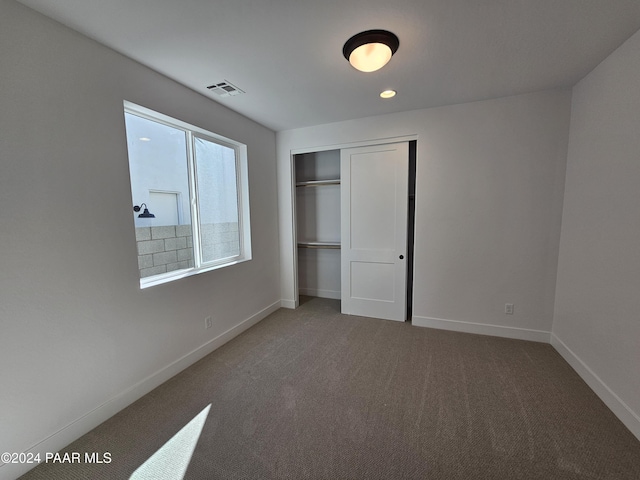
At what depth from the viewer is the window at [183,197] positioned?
2139 mm

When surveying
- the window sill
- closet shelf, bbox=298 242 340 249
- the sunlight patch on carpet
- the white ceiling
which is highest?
the white ceiling

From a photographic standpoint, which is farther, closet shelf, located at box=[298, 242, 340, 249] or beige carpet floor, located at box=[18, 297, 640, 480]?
closet shelf, located at box=[298, 242, 340, 249]

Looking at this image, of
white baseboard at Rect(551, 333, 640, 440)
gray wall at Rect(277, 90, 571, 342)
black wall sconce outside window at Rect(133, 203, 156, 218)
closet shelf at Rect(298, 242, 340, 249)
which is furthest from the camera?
closet shelf at Rect(298, 242, 340, 249)

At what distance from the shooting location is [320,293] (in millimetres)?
4465

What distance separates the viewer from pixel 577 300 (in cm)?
228

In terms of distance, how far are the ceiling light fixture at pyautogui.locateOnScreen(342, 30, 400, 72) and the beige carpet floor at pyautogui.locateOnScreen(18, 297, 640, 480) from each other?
8.12ft

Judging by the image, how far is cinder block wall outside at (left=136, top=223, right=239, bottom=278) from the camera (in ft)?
7.11

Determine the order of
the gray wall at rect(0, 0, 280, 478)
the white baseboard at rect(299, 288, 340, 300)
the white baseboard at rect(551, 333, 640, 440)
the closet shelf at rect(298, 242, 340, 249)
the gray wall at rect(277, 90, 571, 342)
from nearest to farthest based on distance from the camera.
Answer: the gray wall at rect(0, 0, 280, 478)
the white baseboard at rect(551, 333, 640, 440)
the gray wall at rect(277, 90, 571, 342)
the closet shelf at rect(298, 242, 340, 249)
the white baseboard at rect(299, 288, 340, 300)

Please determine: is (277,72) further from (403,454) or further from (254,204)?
(403,454)

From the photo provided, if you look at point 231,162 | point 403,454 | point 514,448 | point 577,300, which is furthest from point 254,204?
point 577,300

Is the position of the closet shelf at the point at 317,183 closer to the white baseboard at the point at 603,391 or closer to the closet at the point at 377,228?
the closet at the point at 377,228

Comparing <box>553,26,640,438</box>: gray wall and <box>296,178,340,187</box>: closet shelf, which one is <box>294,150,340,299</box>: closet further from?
<box>553,26,640,438</box>: gray wall

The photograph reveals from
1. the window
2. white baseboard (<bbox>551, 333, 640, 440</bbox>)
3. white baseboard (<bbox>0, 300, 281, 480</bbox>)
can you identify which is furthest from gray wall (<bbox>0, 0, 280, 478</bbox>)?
white baseboard (<bbox>551, 333, 640, 440</bbox>)

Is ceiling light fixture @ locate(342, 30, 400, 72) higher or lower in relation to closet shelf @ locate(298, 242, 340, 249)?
higher
